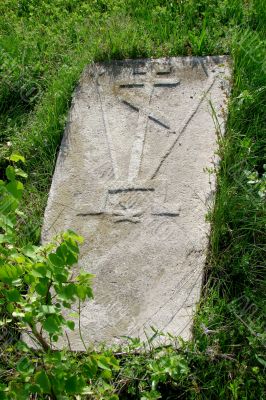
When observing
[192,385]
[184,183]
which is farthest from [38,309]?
[184,183]

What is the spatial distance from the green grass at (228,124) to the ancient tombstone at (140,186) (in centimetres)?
10

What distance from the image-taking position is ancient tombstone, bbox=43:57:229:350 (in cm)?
314

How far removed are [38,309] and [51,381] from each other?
261mm

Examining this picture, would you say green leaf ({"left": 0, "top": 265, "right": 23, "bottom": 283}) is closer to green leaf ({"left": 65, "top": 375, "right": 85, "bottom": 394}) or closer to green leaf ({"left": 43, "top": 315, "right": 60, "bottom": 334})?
green leaf ({"left": 43, "top": 315, "right": 60, "bottom": 334})

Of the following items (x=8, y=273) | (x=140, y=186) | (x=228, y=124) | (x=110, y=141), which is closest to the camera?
(x=8, y=273)

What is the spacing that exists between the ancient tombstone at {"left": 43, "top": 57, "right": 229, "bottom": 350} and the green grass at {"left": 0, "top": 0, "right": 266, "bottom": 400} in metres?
0.10

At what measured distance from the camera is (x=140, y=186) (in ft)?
11.6

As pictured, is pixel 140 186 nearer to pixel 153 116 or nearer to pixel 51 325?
pixel 153 116

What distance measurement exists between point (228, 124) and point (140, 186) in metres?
0.59

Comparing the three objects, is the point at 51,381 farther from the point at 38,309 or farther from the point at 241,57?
the point at 241,57

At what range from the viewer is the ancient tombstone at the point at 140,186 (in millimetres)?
3141

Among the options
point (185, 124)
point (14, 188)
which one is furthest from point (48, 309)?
point (185, 124)

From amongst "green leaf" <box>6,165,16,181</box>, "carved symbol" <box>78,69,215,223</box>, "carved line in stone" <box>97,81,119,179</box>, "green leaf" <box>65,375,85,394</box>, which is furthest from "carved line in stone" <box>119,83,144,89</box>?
"green leaf" <box>65,375,85,394</box>

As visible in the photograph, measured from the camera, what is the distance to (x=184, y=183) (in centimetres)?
347
